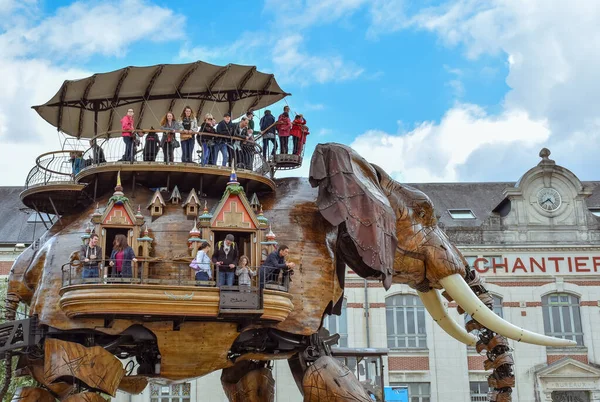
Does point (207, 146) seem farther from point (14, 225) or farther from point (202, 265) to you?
point (14, 225)

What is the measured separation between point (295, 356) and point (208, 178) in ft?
10.0

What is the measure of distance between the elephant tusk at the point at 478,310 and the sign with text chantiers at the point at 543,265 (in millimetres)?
17528

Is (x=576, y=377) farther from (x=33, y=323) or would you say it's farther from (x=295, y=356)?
(x=33, y=323)

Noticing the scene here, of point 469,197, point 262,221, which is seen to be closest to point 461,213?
point 469,197

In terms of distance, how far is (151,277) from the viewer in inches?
446

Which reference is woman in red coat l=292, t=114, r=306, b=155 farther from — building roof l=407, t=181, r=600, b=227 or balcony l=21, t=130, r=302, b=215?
building roof l=407, t=181, r=600, b=227

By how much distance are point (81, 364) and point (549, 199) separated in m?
23.8

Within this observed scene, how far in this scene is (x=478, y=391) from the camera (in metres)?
29.5

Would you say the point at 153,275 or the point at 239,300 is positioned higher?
the point at 153,275

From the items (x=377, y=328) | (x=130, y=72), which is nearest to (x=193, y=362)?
(x=130, y=72)

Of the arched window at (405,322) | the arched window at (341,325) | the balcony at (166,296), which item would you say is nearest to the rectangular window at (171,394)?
the arched window at (341,325)

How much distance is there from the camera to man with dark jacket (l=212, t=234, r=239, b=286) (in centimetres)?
1118

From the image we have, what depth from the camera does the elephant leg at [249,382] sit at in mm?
13648

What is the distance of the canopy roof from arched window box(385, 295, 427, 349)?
16.4m
